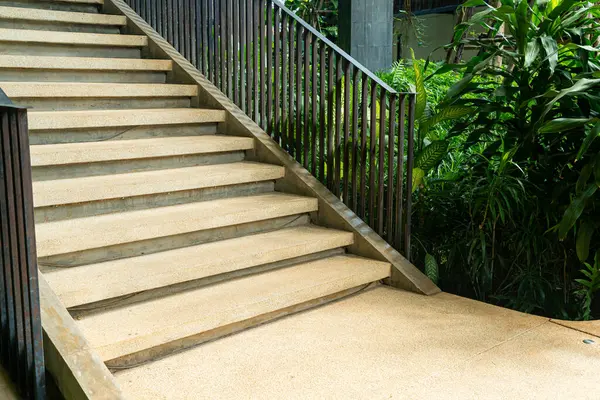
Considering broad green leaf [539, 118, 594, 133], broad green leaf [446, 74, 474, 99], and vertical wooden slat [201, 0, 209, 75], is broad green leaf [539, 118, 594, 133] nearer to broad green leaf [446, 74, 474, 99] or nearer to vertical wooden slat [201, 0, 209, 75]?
broad green leaf [446, 74, 474, 99]

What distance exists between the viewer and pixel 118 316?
111 inches

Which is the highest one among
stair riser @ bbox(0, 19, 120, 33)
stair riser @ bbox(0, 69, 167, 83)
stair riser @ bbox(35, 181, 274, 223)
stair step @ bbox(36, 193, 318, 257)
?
stair riser @ bbox(0, 19, 120, 33)

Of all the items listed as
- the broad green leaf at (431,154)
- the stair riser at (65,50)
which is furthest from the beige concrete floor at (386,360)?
the stair riser at (65,50)

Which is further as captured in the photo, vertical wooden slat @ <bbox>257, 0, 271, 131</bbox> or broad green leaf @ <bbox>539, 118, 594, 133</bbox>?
vertical wooden slat @ <bbox>257, 0, 271, 131</bbox>

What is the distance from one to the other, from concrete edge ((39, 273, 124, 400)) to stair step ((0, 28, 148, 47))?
2705mm

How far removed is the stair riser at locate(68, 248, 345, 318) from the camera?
9.28ft

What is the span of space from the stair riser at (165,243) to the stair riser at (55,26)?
237 centimetres

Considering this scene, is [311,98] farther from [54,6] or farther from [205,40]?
[54,6]

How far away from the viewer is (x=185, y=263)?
3148mm

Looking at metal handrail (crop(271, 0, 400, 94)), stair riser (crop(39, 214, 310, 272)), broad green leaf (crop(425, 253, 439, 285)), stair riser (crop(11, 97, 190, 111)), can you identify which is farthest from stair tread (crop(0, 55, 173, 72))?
broad green leaf (crop(425, 253, 439, 285))

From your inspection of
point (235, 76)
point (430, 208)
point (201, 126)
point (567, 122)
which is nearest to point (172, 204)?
point (201, 126)

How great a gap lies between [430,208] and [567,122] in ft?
3.37

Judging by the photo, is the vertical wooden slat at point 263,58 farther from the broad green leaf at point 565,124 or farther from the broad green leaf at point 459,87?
the broad green leaf at point 565,124

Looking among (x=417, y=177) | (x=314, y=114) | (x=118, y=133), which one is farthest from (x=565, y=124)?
(x=118, y=133)
